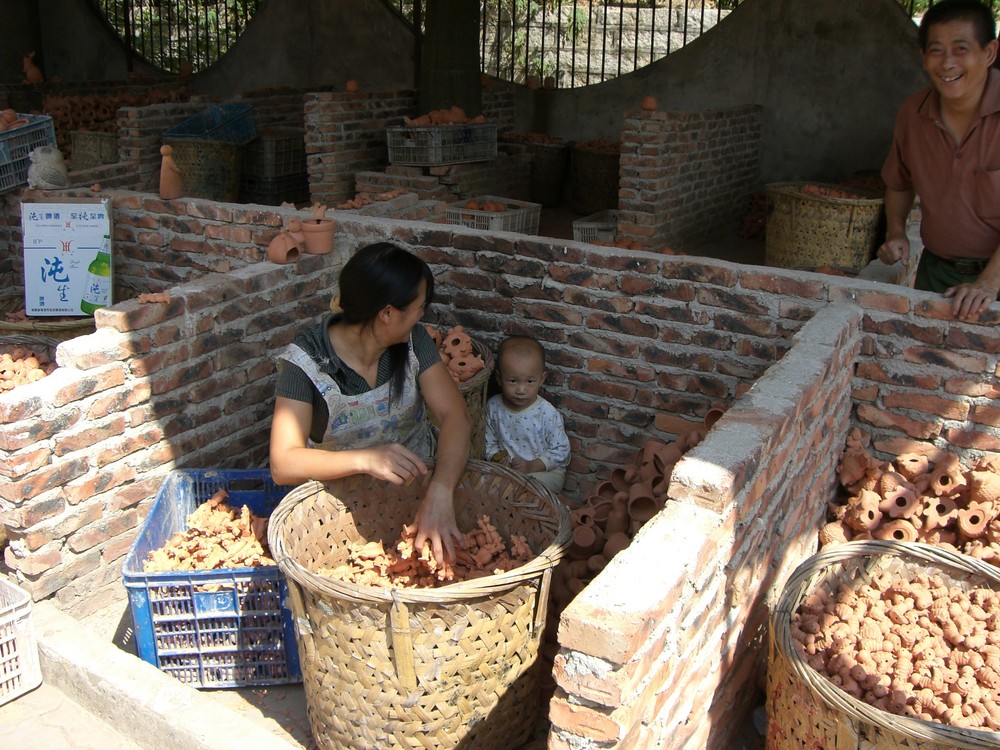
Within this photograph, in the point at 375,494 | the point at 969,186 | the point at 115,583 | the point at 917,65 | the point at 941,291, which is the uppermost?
the point at 917,65

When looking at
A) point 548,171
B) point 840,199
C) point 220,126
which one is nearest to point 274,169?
point 220,126

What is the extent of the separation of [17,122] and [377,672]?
497cm

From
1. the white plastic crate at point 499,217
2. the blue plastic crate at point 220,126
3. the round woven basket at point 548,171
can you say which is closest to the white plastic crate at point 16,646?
the white plastic crate at point 499,217

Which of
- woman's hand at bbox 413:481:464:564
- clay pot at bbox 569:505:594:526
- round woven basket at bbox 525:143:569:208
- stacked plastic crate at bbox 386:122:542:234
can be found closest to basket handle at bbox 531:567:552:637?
woman's hand at bbox 413:481:464:564

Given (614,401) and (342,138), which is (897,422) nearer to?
(614,401)

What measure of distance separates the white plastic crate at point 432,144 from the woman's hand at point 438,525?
5100mm

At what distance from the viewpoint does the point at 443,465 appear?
9.98ft

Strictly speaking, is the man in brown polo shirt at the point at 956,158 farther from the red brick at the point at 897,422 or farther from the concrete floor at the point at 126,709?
the concrete floor at the point at 126,709

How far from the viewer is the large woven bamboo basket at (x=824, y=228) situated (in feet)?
21.9

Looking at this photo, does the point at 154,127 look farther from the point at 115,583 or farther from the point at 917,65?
the point at 917,65

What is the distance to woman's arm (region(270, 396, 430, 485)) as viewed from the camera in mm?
2840

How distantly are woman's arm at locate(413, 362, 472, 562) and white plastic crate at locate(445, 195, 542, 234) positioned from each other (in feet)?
12.0

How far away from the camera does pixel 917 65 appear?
828cm

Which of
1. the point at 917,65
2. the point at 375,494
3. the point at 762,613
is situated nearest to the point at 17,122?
the point at 375,494
